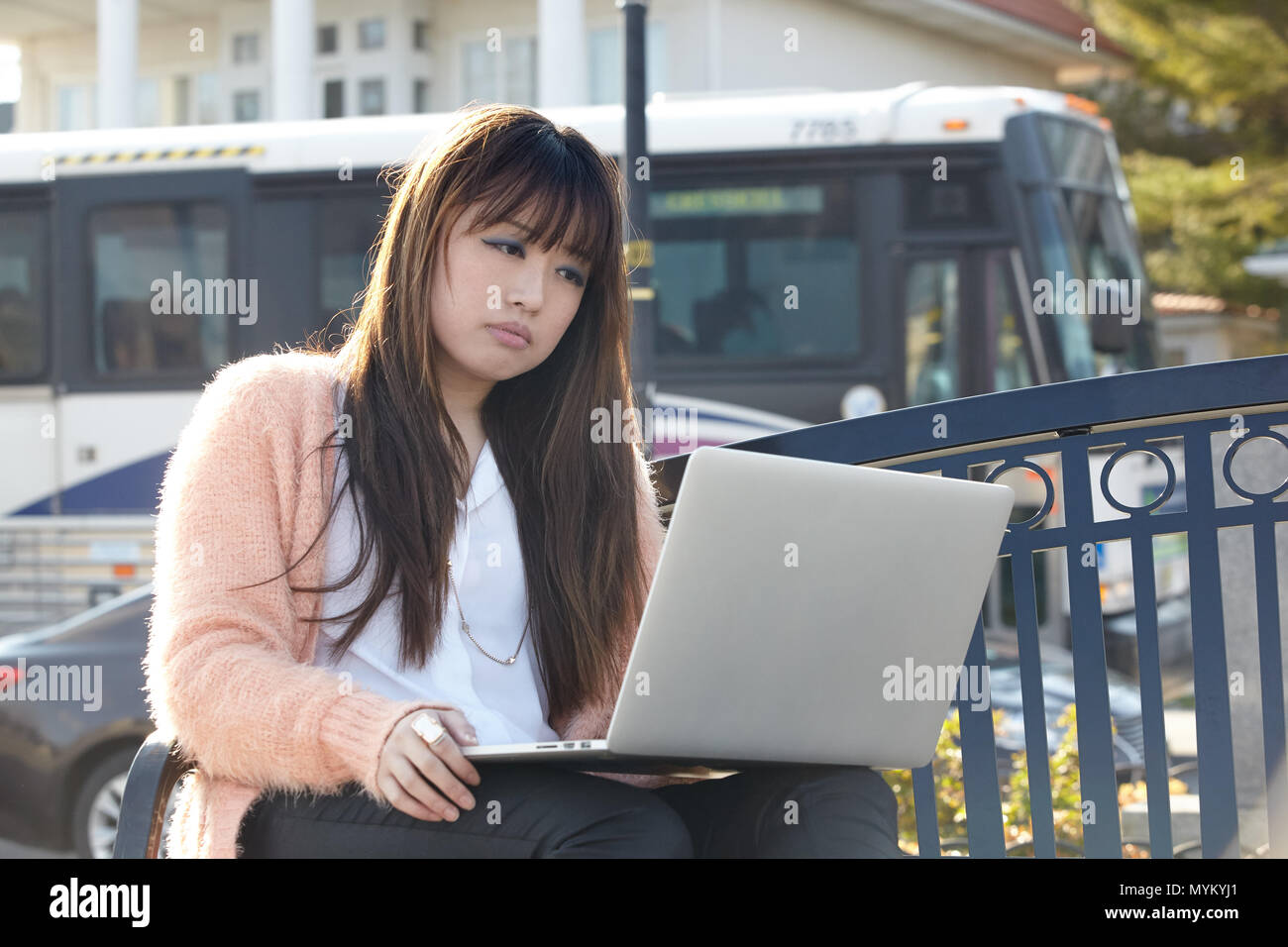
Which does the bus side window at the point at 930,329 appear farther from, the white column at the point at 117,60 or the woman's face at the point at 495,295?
the white column at the point at 117,60

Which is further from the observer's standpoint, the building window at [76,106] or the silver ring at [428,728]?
the building window at [76,106]

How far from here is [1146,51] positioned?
19125 millimetres

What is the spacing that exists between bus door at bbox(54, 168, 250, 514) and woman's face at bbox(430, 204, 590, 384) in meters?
6.67

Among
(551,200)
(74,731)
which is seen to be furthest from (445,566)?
(74,731)

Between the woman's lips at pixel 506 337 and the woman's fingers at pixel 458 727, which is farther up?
the woman's lips at pixel 506 337

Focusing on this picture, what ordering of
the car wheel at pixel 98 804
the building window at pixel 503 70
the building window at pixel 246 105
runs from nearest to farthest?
the car wheel at pixel 98 804, the building window at pixel 503 70, the building window at pixel 246 105

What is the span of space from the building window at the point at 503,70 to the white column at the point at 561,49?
2.37m

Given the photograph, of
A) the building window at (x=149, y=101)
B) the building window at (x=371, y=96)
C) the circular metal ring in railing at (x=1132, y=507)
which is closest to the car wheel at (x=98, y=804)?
the circular metal ring in railing at (x=1132, y=507)

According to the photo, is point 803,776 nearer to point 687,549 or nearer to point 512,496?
point 687,549

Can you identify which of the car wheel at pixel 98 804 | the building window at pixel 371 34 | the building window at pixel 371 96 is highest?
the building window at pixel 371 34

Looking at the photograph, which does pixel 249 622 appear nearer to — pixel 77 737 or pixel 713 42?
pixel 77 737

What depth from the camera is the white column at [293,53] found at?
13828 mm

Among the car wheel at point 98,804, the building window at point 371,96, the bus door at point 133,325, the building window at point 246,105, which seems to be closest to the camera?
the car wheel at point 98,804

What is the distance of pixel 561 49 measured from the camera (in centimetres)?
1316
